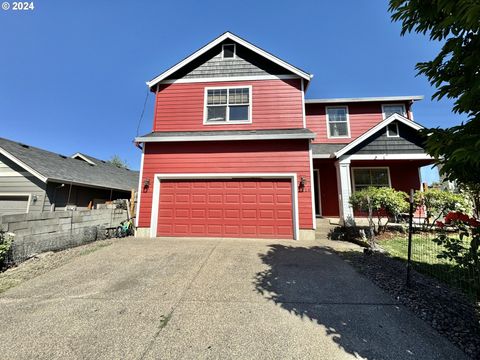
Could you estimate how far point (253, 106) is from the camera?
29.0ft

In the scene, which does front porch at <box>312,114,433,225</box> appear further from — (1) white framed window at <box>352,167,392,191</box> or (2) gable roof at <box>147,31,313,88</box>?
(2) gable roof at <box>147,31,313,88</box>

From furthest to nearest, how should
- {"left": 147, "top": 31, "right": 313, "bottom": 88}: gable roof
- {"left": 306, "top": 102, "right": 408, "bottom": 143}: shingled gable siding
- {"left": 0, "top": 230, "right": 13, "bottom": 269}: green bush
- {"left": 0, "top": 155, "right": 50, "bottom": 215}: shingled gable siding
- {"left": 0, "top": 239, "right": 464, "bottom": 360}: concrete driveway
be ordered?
{"left": 306, "top": 102, "right": 408, "bottom": 143}: shingled gable siding, {"left": 0, "top": 155, "right": 50, "bottom": 215}: shingled gable siding, {"left": 147, "top": 31, "right": 313, "bottom": 88}: gable roof, {"left": 0, "top": 230, "right": 13, "bottom": 269}: green bush, {"left": 0, "top": 239, "right": 464, "bottom": 360}: concrete driveway

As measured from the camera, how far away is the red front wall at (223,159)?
786 cm

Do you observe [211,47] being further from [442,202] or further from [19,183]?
[19,183]

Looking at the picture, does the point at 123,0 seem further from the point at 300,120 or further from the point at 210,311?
the point at 210,311

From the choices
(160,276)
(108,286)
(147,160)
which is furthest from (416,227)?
(147,160)

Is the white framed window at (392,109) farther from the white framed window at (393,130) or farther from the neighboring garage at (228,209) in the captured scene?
the neighboring garage at (228,209)

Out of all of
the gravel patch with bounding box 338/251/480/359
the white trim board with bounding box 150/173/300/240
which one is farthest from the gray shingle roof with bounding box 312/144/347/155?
the gravel patch with bounding box 338/251/480/359

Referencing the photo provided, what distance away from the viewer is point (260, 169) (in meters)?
7.89

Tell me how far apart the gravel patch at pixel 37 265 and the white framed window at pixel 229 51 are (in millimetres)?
9389

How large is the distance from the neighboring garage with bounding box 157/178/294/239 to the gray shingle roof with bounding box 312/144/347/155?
3080mm

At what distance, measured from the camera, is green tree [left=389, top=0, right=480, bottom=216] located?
1.98 meters

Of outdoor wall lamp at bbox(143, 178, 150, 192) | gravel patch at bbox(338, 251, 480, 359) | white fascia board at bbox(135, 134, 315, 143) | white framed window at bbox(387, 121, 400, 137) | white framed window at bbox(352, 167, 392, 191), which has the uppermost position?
white framed window at bbox(387, 121, 400, 137)

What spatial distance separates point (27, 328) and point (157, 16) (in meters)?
10.5
